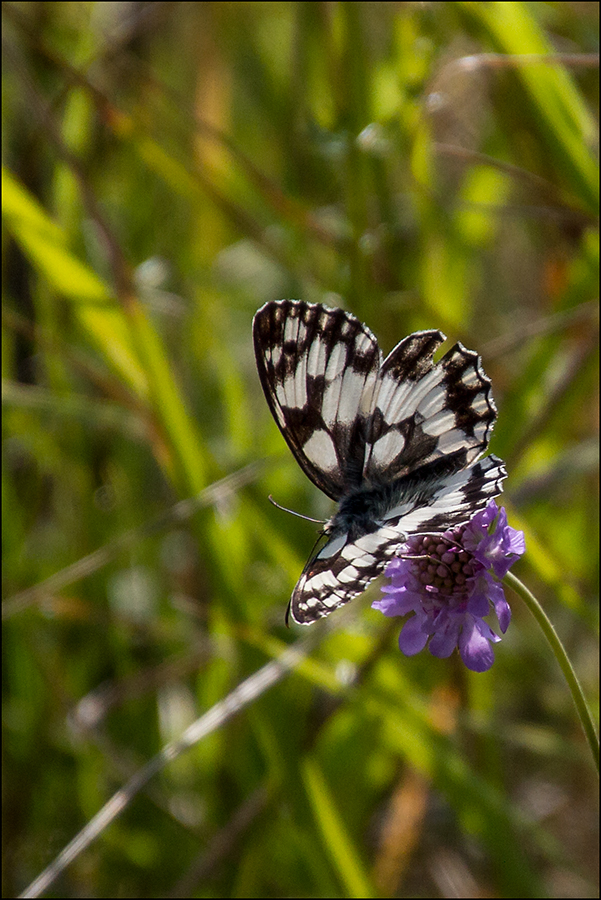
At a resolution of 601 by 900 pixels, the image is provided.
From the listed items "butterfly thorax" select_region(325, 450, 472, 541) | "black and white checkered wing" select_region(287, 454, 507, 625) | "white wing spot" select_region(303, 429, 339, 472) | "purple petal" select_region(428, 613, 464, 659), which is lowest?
"purple petal" select_region(428, 613, 464, 659)

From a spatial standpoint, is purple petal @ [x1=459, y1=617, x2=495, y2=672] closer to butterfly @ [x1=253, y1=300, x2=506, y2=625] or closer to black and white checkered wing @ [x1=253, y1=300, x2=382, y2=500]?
butterfly @ [x1=253, y1=300, x2=506, y2=625]

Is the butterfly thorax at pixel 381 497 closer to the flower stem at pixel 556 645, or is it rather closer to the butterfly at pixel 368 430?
the butterfly at pixel 368 430

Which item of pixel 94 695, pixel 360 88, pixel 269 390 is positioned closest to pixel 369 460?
pixel 269 390

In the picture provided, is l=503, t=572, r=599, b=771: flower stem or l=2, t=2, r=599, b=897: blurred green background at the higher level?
l=2, t=2, r=599, b=897: blurred green background

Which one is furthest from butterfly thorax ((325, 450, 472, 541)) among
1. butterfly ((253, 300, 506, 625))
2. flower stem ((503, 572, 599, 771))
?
flower stem ((503, 572, 599, 771))

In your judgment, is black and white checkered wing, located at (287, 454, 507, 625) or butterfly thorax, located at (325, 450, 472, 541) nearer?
black and white checkered wing, located at (287, 454, 507, 625)

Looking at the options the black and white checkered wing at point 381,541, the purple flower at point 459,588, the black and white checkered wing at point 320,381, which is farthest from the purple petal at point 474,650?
the black and white checkered wing at point 320,381
